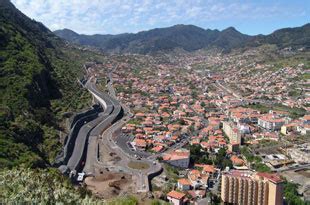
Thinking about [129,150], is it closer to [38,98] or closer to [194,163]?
[194,163]

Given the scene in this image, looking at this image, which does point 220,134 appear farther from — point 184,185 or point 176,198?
point 176,198

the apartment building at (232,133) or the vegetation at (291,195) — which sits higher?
the apartment building at (232,133)

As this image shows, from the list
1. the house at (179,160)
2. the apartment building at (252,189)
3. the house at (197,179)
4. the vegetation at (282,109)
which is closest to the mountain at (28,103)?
the house at (179,160)

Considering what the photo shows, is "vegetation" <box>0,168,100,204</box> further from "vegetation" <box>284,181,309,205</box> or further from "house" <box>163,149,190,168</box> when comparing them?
"house" <box>163,149,190,168</box>

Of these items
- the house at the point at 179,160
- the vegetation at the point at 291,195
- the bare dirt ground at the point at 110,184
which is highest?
the house at the point at 179,160

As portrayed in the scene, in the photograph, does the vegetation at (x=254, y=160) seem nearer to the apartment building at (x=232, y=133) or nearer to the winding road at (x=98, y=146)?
the apartment building at (x=232, y=133)

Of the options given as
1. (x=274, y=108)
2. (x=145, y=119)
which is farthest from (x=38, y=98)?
(x=274, y=108)

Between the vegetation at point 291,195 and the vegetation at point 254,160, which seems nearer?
the vegetation at point 291,195
